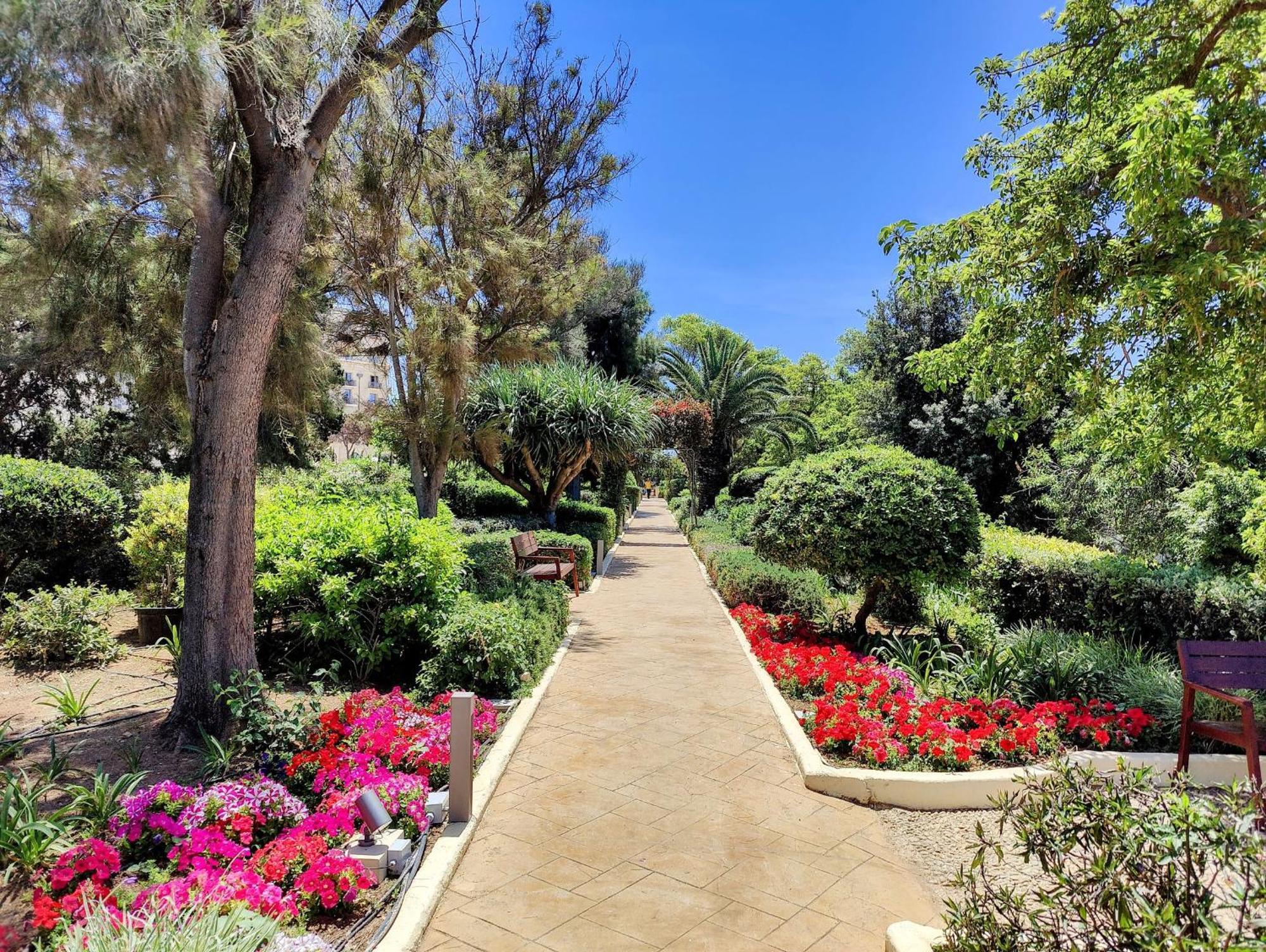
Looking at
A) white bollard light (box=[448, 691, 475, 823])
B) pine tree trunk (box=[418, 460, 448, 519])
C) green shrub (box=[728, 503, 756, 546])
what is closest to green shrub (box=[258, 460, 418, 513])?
pine tree trunk (box=[418, 460, 448, 519])

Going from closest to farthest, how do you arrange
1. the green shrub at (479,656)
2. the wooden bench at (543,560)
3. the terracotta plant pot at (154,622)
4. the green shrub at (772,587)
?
1. the green shrub at (479,656)
2. the terracotta plant pot at (154,622)
3. the green shrub at (772,587)
4. the wooden bench at (543,560)

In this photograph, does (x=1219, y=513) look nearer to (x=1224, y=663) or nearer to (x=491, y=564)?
(x=1224, y=663)

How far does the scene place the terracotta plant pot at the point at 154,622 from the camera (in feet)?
24.7

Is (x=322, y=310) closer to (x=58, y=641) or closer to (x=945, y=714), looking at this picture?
(x=58, y=641)

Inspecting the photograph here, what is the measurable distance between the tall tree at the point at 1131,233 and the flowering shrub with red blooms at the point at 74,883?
22.8 feet

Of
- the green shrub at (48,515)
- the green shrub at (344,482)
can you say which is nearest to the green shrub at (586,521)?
the green shrub at (344,482)

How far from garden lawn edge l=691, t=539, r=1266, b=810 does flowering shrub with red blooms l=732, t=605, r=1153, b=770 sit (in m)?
0.12

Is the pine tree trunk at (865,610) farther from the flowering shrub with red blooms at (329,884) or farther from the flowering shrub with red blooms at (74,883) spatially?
the flowering shrub with red blooms at (74,883)

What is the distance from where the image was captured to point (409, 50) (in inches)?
225

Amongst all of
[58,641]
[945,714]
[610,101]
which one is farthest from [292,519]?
[610,101]

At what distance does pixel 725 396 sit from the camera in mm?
27281

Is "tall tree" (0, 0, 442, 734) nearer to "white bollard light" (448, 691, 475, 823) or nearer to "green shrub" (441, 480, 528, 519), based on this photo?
"white bollard light" (448, 691, 475, 823)

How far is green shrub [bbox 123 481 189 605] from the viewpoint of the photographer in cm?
802

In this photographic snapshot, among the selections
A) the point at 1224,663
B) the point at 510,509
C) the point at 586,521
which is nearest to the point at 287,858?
the point at 1224,663
